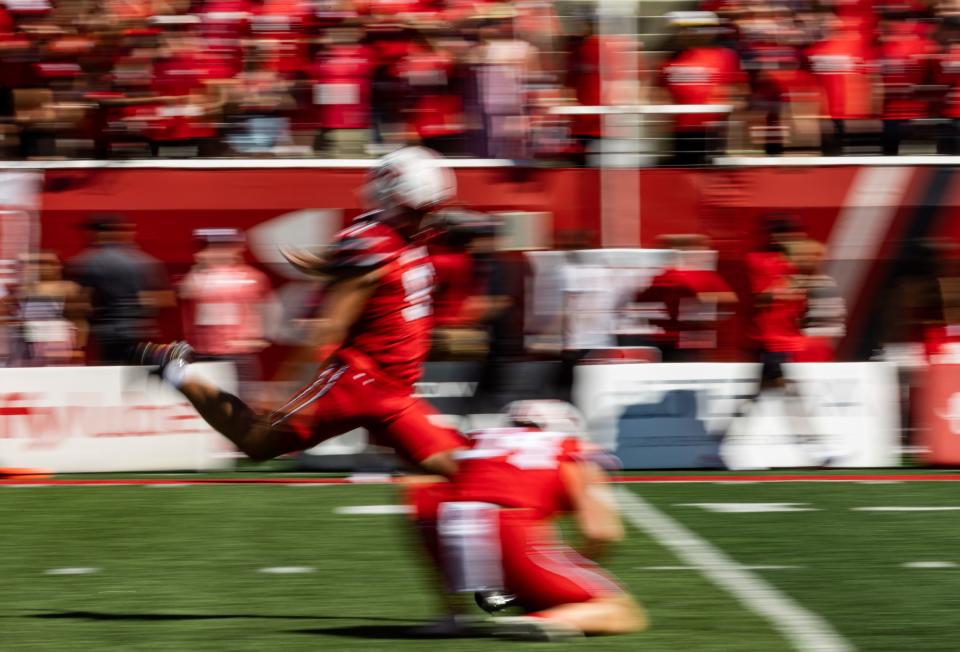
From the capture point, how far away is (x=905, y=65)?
15406 mm

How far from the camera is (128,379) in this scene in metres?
12.5

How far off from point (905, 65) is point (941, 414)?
4.10m

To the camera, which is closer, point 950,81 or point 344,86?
point 344,86

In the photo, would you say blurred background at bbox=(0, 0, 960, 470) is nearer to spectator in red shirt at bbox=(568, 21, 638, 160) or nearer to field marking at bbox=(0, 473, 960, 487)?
spectator in red shirt at bbox=(568, 21, 638, 160)

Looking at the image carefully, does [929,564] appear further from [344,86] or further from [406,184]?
[344,86]

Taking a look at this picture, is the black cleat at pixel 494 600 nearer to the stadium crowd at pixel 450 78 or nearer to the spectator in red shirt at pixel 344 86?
the stadium crowd at pixel 450 78

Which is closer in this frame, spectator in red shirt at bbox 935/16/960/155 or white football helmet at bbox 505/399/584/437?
white football helmet at bbox 505/399/584/437

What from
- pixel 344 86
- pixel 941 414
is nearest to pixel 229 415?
pixel 941 414

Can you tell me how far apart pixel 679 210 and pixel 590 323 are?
247 cm

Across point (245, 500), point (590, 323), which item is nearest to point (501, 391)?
point (590, 323)

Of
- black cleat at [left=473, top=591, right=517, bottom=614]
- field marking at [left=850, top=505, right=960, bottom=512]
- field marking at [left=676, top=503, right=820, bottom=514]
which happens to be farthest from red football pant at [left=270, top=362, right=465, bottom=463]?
field marking at [left=850, top=505, right=960, bottom=512]

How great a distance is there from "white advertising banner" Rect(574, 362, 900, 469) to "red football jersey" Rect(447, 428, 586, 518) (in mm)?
6544

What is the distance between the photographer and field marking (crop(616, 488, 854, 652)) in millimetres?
6312

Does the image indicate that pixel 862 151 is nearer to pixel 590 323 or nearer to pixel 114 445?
pixel 590 323
